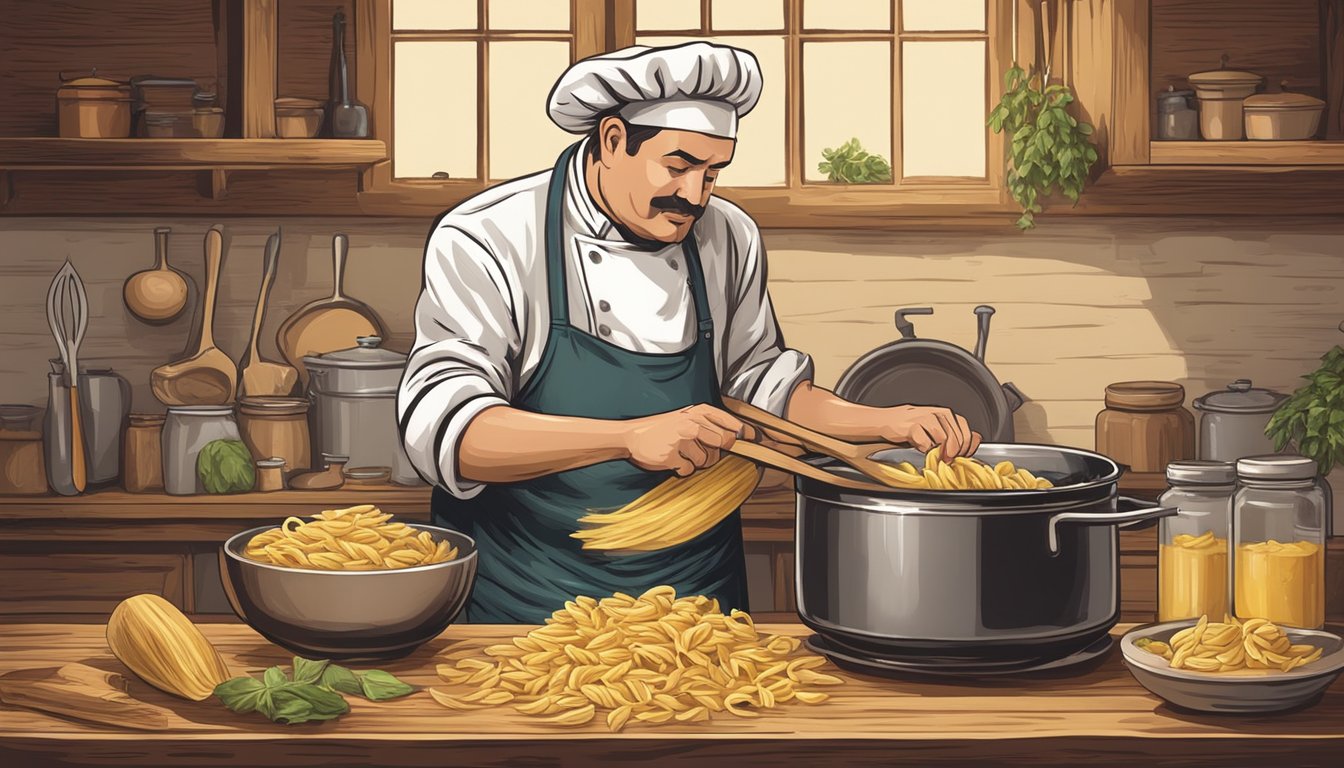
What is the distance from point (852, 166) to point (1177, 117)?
0.81 meters

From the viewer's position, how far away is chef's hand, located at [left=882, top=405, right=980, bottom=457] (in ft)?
6.46

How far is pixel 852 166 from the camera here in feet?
12.3

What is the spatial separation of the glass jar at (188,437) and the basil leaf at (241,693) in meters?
2.00

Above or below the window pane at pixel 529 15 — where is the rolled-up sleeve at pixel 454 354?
below

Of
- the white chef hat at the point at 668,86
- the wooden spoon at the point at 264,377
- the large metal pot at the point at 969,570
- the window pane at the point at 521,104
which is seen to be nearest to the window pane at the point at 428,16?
the window pane at the point at 521,104

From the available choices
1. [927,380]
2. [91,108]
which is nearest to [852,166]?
[927,380]

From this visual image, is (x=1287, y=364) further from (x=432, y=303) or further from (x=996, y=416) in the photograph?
(x=432, y=303)

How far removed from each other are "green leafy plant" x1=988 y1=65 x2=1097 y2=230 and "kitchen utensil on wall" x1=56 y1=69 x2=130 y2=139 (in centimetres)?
217

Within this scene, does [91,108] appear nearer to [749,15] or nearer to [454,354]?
[749,15]

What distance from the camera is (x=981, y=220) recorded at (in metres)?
3.76

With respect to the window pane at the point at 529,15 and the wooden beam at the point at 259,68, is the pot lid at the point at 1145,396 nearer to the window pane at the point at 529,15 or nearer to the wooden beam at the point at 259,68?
the window pane at the point at 529,15

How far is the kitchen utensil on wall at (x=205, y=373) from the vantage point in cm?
371

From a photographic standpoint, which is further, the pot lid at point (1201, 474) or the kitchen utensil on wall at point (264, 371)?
the kitchen utensil on wall at point (264, 371)

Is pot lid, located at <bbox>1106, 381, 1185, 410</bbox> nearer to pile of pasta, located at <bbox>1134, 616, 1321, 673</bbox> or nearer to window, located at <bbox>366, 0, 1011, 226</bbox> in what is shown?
window, located at <bbox>366, 0, 1011, 226</bbox>
